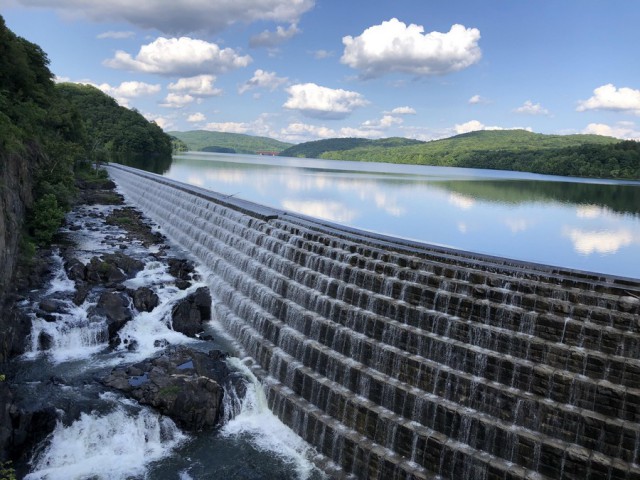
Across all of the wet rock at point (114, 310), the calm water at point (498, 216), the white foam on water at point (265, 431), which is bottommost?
the white foam on water at point (265, 431)

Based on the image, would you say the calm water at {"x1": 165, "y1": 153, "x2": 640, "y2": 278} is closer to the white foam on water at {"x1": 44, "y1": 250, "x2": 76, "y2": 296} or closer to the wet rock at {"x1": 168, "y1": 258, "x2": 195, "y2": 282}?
the wet rock at {"x1": 168, "y1": 258, "x2": 195, "y2": 282}

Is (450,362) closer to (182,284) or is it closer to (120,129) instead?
(182,284)

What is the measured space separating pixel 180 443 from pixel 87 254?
21.0m

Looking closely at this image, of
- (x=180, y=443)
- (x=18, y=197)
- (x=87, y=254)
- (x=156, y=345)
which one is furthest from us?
(x=87, y=254)

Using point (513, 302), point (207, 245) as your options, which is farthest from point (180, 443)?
point (207, 245)

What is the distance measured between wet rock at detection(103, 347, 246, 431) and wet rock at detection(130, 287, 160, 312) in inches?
213

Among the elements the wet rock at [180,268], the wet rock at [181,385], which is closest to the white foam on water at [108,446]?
the wet rock at [181,385]

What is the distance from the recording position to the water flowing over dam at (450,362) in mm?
12984

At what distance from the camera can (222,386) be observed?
19.2 metres

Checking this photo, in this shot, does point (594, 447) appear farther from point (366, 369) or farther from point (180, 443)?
point (180, 443)

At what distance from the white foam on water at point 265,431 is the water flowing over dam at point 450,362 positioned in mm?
398

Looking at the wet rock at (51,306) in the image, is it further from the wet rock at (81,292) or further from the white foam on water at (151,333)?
the white foam on water at (151,333)

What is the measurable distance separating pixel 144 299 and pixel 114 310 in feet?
6.33

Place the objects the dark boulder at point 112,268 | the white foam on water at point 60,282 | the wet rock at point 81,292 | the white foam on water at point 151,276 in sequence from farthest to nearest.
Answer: the white foam on water at point 151,276 → the dark boulder at point 112,268 → the white foam on water at point 60,282 → the wet rock at point 81,292
